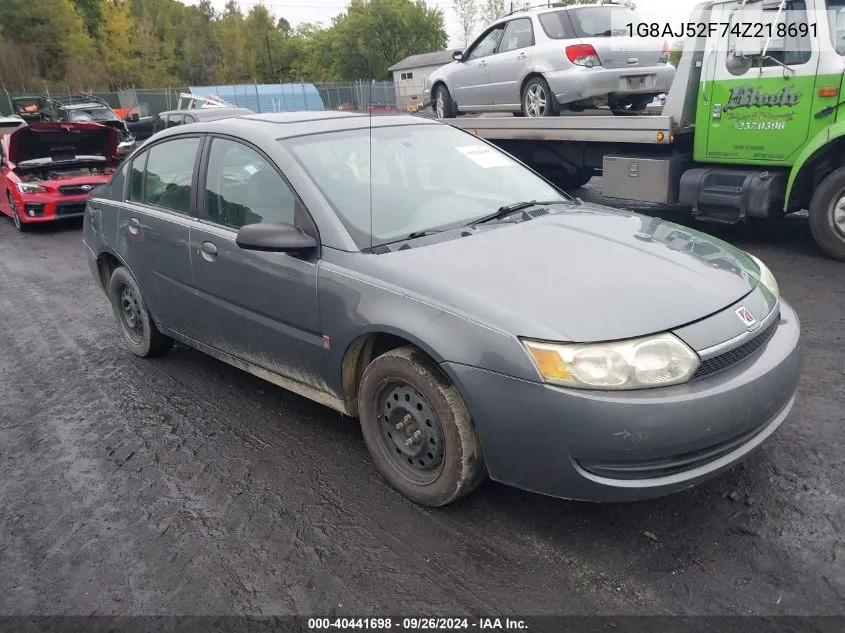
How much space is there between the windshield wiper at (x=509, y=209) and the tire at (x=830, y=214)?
11.9 feet

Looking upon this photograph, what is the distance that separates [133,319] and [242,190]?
180 cm

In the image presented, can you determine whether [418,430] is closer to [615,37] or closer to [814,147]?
[814,147]

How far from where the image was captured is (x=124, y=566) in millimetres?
2820

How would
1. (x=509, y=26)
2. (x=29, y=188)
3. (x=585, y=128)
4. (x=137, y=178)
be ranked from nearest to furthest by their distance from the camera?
(x=137, y=178) < (x=585, y=128) < (x=509, y=26) < (x=29, y=188)

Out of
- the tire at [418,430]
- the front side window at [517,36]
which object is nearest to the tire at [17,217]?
the front side window at [517,36]

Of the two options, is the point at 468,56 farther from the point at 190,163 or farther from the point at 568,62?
the point at 190,163

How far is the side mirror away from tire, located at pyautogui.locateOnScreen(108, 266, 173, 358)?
6.07 ft

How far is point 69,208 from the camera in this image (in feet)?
35.7

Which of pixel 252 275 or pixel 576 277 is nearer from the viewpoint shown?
pixel 576 277

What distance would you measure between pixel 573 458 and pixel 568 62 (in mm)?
7167

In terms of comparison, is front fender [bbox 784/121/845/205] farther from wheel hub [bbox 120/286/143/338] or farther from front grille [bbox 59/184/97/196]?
front grille [bbox 59/184/97/196]

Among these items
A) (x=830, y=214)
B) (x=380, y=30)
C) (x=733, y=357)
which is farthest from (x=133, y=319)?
(x=380, y=30)

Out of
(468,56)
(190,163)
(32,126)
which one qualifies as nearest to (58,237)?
(32,126)

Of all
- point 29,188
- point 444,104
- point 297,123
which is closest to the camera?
point 297,123
